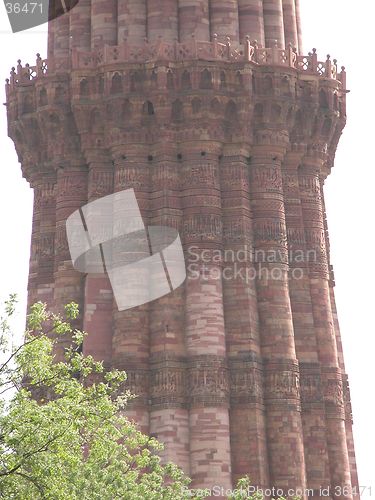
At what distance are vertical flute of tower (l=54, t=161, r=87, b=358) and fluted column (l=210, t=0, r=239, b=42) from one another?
6.25 meters

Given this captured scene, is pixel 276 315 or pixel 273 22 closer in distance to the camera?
pixel 276 315

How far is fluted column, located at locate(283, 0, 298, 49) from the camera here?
124 ft

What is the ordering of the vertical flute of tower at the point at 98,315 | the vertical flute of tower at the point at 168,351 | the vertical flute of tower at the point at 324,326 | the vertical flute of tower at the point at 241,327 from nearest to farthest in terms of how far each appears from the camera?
1. the vertical flute of tower at the point at 168,351
2. the vertical flute of tower at the point at 241,327
3. the vertical flute of tower at the point at 98,315
4. the vertical flute of tower at the point at 324,326

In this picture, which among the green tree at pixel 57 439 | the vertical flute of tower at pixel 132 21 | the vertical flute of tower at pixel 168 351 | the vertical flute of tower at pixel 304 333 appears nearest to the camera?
the green tree at pixel 57 439

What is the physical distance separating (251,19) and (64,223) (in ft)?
30.7

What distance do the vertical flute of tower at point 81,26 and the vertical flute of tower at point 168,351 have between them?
4.89 m

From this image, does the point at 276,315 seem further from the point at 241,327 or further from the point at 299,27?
the point at 299,27

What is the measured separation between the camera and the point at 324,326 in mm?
33781

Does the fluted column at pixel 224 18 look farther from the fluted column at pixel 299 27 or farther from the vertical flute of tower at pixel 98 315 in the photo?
the vertical flute of tower at pixel 98 315

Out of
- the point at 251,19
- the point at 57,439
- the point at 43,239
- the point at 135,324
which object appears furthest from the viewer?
the point at 251,19

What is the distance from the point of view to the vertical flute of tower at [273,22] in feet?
121

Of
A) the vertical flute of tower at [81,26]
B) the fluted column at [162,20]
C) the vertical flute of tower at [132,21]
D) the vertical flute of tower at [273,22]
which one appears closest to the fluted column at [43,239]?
the vertical flute of tower at [81,26]

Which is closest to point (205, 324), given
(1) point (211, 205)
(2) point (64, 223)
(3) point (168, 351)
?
(3) point (168, 351)

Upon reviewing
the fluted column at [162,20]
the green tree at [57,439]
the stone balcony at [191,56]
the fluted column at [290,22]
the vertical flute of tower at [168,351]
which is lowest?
the green tree at [57,439]
